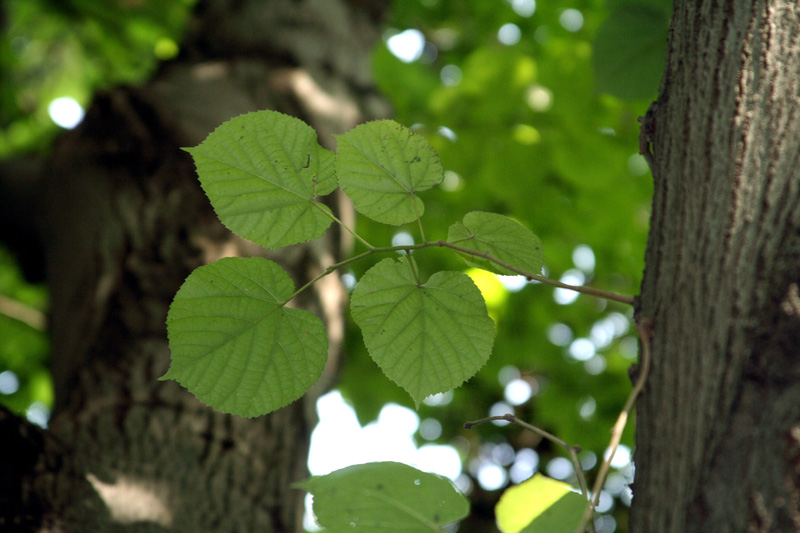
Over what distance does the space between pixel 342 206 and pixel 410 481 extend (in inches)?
52.9

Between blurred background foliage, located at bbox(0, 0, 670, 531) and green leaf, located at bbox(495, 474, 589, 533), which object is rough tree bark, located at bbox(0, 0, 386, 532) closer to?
blurred background foliage, located at bbox(0, 0, 670, 531)

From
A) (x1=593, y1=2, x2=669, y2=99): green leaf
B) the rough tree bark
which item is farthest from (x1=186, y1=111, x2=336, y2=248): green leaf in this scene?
the rough tree bark

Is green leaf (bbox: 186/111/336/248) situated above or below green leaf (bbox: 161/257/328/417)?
above

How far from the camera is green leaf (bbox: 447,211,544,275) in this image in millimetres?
554

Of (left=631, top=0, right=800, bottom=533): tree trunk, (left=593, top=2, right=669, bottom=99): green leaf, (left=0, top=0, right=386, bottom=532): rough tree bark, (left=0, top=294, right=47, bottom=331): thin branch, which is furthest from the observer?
(left=0, top=294, right=47, bottom=331): thin branch

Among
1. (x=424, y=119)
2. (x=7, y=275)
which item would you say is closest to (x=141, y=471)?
(x=424, y=119)

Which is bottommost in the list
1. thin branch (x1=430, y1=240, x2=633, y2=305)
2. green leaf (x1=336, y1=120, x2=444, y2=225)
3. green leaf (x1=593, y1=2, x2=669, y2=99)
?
thin branch (x1=430, y1=240, x2=633, y2=305)

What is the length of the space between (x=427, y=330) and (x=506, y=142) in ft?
5.77

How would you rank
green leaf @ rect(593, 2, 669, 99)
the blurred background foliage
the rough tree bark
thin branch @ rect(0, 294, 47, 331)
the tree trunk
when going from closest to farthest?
the tree trunk
green leaf @ rect(593, 2, 669, 99)
the rough tree bark
the blurred background foliage
thin branch @ rect(0, 294, 47, 331)

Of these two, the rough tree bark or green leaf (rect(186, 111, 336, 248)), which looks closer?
green leaf (rect(186, 111, 336, 248))

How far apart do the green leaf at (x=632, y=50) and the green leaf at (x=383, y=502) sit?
24.7 inches

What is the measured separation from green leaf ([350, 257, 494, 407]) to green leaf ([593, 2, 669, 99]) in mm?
455

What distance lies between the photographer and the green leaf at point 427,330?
55 centimetres

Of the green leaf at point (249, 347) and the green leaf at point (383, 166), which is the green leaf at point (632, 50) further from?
the green leaf at point (249, 347)
